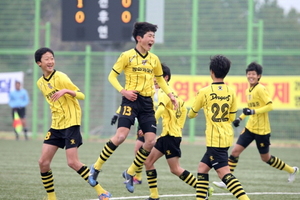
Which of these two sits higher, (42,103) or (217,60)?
(217,60)

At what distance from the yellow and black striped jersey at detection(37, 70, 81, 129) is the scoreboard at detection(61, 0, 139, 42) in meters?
10.9

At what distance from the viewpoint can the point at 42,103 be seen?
2253 cm

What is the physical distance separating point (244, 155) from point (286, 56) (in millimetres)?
5553

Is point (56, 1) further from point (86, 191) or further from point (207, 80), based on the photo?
point (86, 191)

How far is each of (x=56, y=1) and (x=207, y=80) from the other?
32.9 ft

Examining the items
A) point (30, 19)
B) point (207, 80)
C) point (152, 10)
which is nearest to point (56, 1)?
point (30, 19)

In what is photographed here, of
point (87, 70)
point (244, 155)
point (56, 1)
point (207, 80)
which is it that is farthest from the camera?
point (56, 1)

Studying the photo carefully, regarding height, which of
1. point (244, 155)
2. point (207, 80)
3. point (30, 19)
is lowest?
point (244, 155)

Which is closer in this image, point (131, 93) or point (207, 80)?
point (131, 93)

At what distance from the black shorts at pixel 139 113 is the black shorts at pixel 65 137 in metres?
0.59

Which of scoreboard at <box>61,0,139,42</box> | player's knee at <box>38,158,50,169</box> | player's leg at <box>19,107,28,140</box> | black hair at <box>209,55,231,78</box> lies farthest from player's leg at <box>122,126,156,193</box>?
player's leg at <box>19,107,28,140</box>

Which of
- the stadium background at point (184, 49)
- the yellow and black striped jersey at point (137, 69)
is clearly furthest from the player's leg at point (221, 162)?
the stadium background at point (184, 49)

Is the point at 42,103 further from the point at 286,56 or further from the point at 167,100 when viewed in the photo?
the point at 167,100

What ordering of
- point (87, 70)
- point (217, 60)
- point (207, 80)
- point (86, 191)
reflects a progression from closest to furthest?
point (217, 60)
point (86, 191)
point (207, 80)
point (87, 70)
